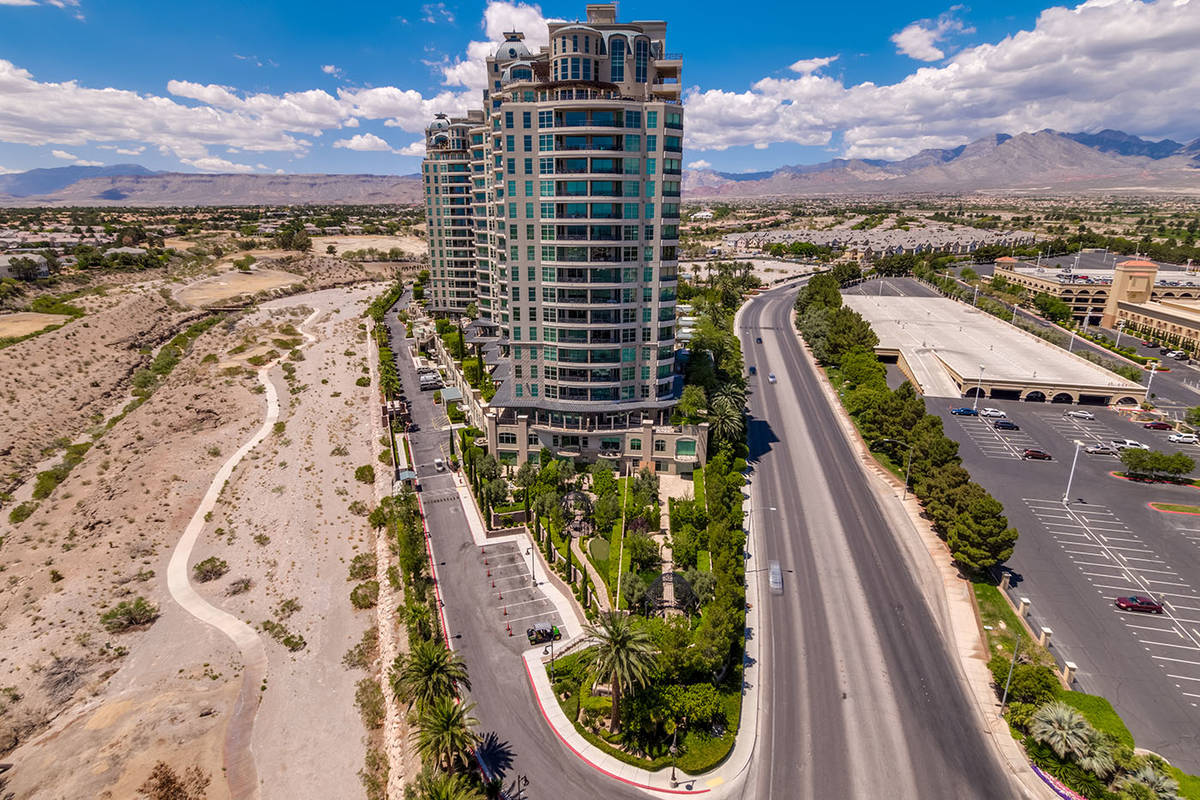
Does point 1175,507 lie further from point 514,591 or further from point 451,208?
point 451,208

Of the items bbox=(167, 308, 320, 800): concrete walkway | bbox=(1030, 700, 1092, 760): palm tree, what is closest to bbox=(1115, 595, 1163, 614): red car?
bbox=(1030, 700, 1092, 760): palm tree

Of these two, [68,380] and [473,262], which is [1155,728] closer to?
[473,262]

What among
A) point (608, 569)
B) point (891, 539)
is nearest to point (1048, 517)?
point (891, 539)

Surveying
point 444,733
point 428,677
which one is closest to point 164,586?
point 428,677

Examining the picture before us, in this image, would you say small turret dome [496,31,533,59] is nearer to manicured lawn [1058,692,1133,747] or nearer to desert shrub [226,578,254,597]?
desert shrub [226,578,254,597]

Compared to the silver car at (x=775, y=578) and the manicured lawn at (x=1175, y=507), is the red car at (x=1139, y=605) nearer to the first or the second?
the manicured lawn at (x=1175, y=507)

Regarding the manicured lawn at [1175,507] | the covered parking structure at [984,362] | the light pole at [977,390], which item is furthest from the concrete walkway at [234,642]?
the covered parking structure at [984,362]
